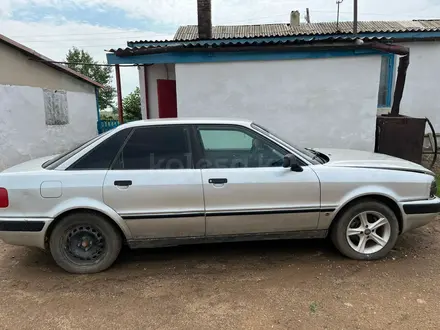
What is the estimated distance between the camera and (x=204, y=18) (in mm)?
9430

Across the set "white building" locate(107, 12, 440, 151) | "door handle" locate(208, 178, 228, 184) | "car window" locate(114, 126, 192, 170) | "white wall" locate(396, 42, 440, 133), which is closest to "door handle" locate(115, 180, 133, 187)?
"car window" locate(114, 126, 192, 170)

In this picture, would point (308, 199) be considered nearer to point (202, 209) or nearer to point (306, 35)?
point (202, 209)

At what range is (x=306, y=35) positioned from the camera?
9.87 m

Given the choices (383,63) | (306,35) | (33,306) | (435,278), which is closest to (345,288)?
(435,278)

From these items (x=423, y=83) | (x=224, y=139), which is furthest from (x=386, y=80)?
(x=224, y=139)

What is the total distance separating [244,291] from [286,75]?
200 inches

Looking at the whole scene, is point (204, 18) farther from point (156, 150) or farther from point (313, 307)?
point (313, 307)

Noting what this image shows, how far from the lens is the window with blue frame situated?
33.6ft

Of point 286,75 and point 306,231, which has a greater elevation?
point 286,75

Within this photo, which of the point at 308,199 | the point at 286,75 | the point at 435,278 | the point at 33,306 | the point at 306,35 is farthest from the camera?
the point at 306,35

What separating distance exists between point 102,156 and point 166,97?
6033mm

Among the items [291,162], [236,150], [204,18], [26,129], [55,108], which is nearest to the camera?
[291,162]

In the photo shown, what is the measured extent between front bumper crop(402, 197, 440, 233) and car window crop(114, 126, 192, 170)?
228 centimetres

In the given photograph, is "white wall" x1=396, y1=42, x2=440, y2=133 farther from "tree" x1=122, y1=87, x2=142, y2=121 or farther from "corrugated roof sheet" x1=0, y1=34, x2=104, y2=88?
"tree" x1=122, y1=87, x2=142, y2=121
